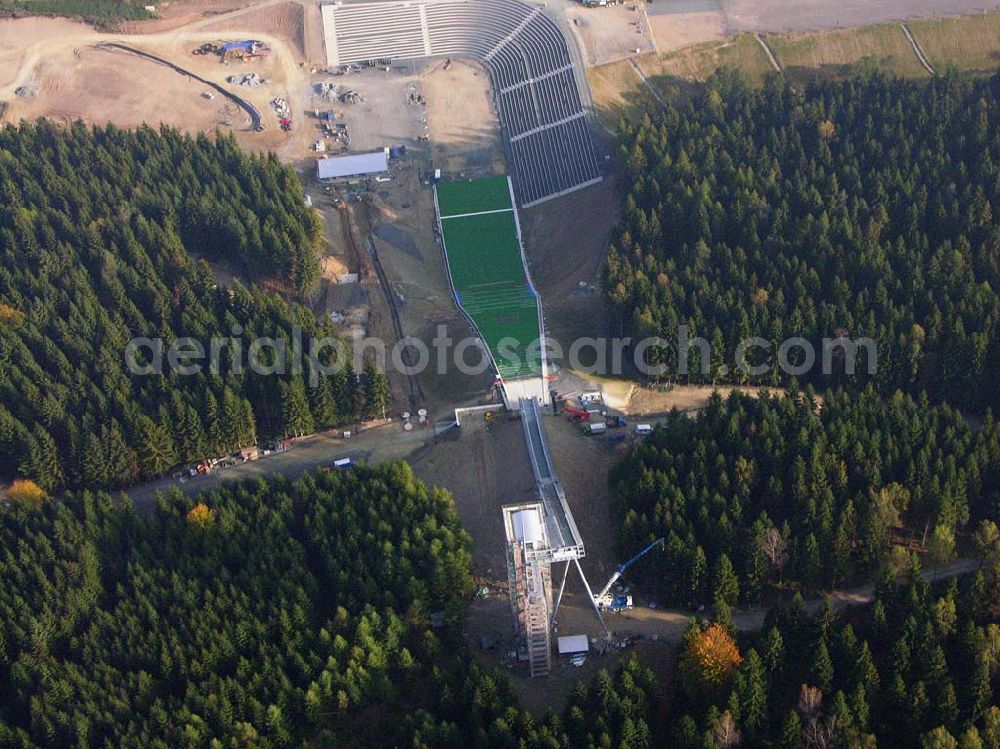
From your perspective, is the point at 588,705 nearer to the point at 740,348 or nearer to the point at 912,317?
the point at 740,348

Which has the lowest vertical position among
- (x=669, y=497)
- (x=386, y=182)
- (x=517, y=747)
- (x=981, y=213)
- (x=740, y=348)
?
(x=517, y=747)

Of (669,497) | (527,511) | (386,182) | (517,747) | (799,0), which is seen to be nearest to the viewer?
(517,747)

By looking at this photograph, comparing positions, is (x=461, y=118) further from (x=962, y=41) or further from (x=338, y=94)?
(x=962, y=41)

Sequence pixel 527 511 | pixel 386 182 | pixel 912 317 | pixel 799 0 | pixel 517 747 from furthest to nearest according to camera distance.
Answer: pixel 799 0, pixel 386 182, pixel 912 317, pixel 527 511, pixel 517 747

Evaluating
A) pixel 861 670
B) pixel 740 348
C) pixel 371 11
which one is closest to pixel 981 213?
pixel 740 348

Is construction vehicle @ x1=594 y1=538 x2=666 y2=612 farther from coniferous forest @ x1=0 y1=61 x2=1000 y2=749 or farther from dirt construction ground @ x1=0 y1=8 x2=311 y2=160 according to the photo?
dirt construction ground @ x1=0 y1=8 x2=311 y2=160

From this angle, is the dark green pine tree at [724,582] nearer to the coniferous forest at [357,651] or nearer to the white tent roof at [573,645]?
the coniferous forest at [357,651]
